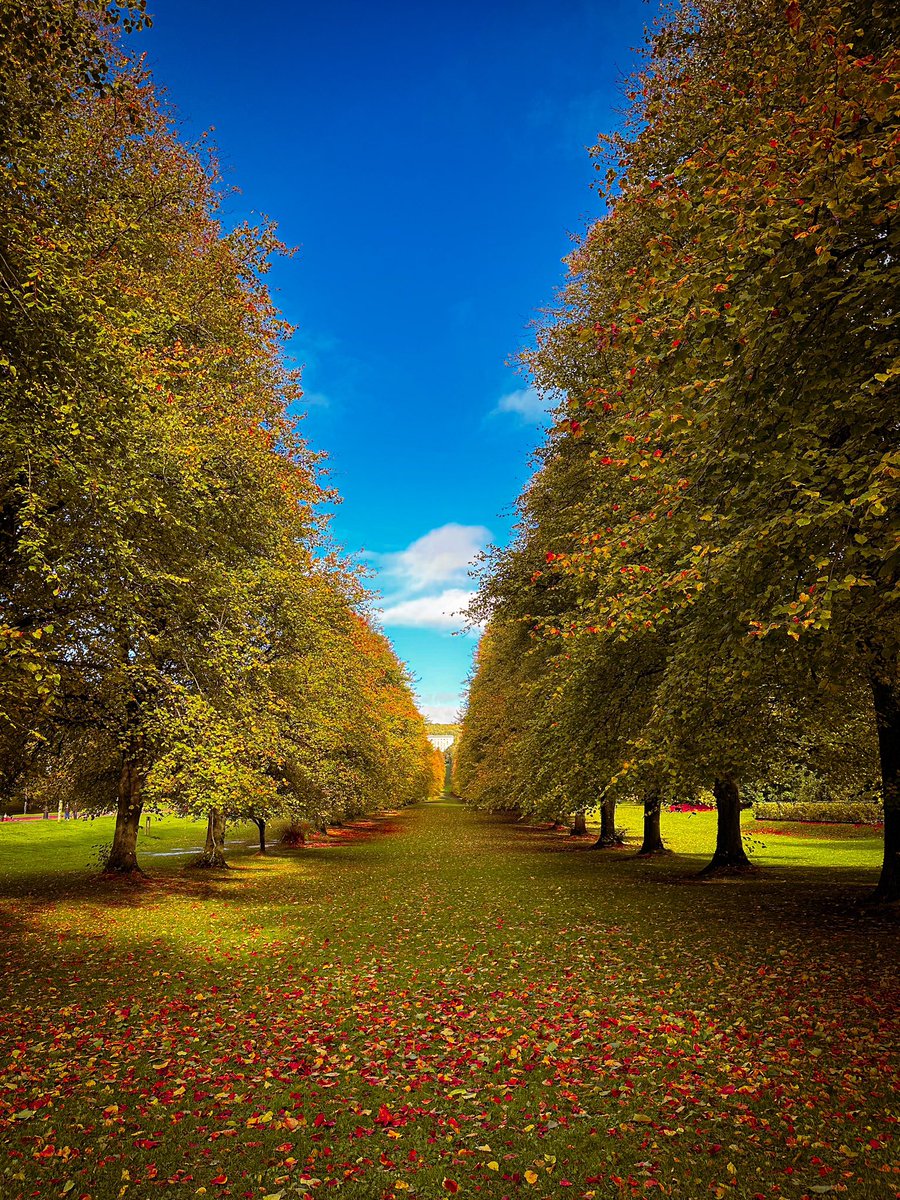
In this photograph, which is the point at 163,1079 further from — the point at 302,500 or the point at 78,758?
the point at 302,500

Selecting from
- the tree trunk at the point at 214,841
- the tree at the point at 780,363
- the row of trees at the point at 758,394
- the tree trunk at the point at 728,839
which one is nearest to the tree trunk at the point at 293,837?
the tree trunk at the point at 214,841

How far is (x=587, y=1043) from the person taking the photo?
727 centimetres

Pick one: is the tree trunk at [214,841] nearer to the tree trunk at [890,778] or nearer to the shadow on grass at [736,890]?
the shadow on grass at [736,890]

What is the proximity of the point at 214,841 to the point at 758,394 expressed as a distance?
834 inches

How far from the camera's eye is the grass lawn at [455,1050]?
4.92 metres

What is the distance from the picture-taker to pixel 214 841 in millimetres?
21500

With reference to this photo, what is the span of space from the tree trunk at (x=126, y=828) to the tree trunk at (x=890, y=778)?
18625 mm

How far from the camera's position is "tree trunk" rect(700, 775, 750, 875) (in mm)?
19406

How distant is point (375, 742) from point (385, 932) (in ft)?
61.2

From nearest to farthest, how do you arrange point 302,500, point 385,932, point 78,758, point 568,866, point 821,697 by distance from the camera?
1. point 821,697
2. point 385,932
3. point 78,758
4. point 302,500
5. point 568,866

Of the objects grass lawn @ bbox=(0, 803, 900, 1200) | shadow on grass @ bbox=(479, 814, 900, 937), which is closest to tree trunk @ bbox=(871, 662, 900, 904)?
shadow on grass @ bbox=(479, 814, 900, 937)

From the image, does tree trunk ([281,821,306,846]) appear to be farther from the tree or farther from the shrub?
the shrub

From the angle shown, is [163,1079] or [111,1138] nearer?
[111,1138]

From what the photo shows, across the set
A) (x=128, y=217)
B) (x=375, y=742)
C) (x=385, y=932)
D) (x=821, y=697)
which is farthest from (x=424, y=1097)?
(x=375, y=742)
